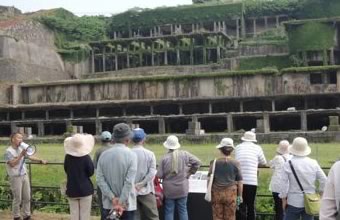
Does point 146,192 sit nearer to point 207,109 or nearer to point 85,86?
point 207,109

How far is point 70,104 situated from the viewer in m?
37.9

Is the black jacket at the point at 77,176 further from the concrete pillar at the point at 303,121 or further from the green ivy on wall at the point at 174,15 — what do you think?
the green ivy on wall at the point at 174,15

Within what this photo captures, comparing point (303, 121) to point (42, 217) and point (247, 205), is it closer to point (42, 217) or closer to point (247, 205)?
point (247, 205)

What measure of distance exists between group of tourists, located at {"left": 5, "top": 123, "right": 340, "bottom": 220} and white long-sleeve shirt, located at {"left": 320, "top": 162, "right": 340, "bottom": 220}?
9.03ft

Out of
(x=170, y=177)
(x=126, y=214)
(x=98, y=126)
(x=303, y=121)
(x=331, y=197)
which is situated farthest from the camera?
(x=98, y=126)

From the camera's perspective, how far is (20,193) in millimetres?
9531

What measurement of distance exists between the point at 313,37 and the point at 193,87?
12.7 metres

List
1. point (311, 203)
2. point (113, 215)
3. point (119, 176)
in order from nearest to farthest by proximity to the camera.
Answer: point (113, 215) → point (119, 176) → point (311, 203)

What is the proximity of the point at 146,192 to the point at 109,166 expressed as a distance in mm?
943

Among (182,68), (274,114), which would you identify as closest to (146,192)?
(274,114)

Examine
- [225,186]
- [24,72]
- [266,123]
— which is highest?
[24,72]

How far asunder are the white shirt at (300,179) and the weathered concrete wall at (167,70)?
38964 millimetres

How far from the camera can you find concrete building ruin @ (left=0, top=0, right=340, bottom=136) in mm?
34094

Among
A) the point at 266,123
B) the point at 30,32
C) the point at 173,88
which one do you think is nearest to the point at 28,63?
the point at 30,32
